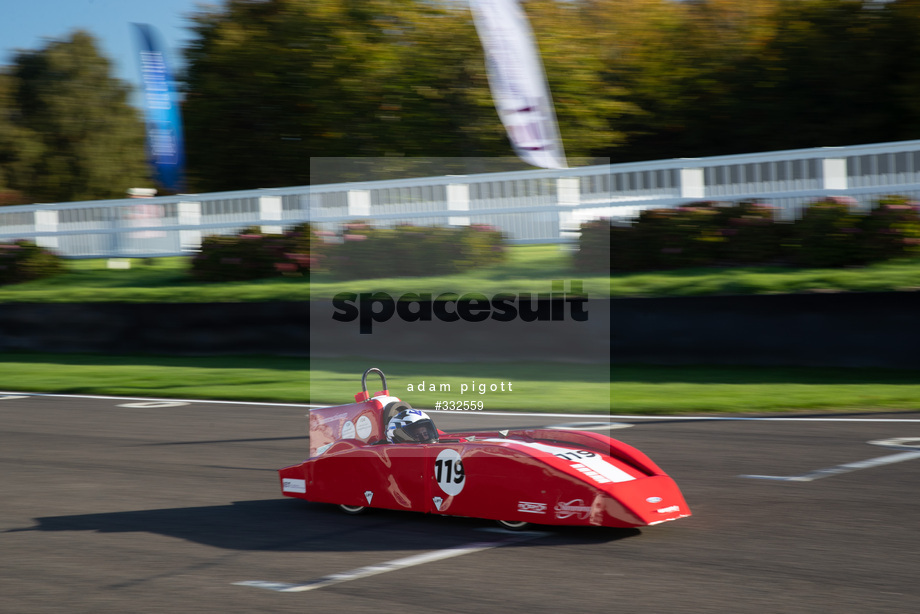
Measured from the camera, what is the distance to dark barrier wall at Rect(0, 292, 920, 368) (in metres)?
12.0

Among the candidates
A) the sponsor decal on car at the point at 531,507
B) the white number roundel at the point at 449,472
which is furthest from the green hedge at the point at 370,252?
the sponsor decal on car at the point at 531,507

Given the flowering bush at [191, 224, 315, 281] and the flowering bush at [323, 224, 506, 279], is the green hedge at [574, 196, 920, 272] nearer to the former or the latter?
the flowering bush at [323, 224, 506, 279]

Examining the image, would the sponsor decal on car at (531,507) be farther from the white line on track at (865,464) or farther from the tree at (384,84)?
the tree at (384,84)

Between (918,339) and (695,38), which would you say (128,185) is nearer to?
(695,38)

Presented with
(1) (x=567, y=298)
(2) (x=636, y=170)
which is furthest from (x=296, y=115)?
(1) (x=567, y=298)

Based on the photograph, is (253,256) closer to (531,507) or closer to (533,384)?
(533,384)

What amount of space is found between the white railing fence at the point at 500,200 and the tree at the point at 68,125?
24.9 m

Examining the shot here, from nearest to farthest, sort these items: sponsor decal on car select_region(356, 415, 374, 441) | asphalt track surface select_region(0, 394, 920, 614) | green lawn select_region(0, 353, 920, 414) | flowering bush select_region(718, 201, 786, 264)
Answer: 1. asphalt track surface select_region(0, 394, 920, 614)
2. sponsor decal on car select_region(356, 415, 374, 441)
3. green lawn select_region(0, 353, 920, 414)
4. flowering bush select_region(718, 201, 786, 264)

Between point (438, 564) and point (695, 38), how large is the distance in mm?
27569

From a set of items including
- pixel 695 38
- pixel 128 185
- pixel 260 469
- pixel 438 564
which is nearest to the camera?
pixel 438 564

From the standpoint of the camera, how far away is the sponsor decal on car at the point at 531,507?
5.50m

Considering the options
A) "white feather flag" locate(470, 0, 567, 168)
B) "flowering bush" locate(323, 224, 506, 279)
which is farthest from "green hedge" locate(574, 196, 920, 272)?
"white feather flag" locate(470, 0, 567, 168)

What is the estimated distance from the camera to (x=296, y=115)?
27359 millimetres

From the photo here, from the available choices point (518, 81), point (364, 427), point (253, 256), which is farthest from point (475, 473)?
point (253, 256)
